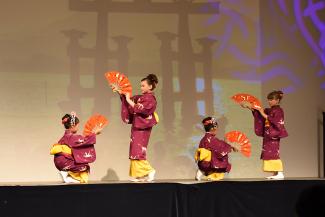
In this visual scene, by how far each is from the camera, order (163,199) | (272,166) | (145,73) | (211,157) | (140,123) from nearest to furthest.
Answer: (163,199)
(140,123)
(211,157)
(272,166)
(145,73)

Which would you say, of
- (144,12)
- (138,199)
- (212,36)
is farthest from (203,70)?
(138,199)

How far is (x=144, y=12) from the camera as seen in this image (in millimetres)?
4242

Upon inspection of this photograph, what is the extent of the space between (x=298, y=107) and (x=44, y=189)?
8.23 feet

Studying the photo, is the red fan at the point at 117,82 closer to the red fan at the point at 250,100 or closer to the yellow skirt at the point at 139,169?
the yellow skirt at the point at 139,169

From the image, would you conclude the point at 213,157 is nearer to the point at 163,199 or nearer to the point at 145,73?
the point at 163,199

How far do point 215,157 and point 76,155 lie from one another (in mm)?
949

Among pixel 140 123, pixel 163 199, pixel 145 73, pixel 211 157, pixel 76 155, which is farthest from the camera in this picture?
pixel 145 73

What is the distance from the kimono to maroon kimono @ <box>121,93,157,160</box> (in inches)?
16.1

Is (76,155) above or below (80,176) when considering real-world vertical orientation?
above

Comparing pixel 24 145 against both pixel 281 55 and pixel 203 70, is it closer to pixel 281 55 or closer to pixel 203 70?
pixel 203 70

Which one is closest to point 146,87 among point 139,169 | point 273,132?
point 139,169

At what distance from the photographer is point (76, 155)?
3.27 meters

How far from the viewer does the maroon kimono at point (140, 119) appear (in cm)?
336

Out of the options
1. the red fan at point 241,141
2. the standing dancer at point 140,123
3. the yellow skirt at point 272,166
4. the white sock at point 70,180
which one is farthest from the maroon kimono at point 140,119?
the yellow skirt at point 272,166
